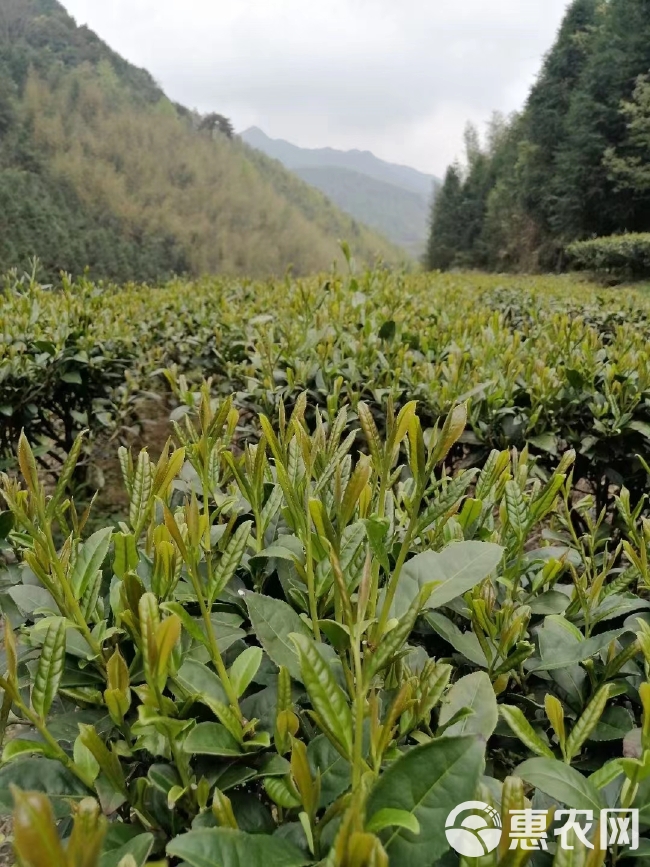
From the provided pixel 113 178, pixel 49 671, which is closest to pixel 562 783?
pixel 49 671

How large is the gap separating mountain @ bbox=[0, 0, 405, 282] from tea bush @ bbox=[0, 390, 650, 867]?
3114cm

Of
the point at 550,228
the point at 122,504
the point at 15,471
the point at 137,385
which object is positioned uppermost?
the point at 550,228

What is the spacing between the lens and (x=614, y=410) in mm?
1929

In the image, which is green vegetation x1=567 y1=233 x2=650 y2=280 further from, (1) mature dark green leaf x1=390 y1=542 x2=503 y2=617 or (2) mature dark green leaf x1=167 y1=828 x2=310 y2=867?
(2) mature dark green leaf x1=167 y1=828 x2=310 y2=867

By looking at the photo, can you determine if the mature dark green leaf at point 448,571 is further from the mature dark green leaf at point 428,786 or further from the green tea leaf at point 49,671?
the green tea leaf at point 49,671

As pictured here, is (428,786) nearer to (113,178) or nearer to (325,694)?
(325,694)

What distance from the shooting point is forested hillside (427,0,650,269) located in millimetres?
21547

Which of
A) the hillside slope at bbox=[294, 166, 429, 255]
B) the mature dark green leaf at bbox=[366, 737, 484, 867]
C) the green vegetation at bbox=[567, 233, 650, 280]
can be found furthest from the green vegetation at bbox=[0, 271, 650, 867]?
the hillside slope at bbox=[294, 166, 429, 255]

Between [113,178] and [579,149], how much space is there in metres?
27.9

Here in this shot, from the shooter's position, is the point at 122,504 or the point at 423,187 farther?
the point at 423,187

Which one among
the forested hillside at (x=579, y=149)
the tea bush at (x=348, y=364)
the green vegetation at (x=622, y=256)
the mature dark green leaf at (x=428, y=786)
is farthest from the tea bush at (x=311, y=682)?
the forested hillside at (x=579, y=149)

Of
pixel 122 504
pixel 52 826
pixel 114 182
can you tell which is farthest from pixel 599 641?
pixel 114 182

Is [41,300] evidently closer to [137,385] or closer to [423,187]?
[137,385]

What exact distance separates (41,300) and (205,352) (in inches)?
43.9
